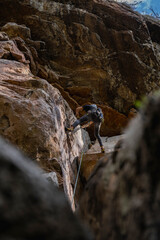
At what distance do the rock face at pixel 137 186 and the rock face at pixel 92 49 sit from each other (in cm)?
1229

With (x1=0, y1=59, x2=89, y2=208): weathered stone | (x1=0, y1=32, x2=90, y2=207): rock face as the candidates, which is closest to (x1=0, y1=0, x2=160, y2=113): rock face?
(x1=0, y1=32, x2=90, y2=207): rock face

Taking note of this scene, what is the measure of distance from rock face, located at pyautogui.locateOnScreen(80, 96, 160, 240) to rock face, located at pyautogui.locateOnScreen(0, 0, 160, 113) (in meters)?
12.3

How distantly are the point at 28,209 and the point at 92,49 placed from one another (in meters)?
13.7

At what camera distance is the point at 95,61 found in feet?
45.7

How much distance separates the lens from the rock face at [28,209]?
3.67ft

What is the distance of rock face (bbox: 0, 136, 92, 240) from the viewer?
3.67ft

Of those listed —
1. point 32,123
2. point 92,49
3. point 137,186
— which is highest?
point 137,186

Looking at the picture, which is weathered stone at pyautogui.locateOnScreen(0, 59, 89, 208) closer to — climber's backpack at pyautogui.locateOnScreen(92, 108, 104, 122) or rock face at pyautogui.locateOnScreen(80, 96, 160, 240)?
climber's backpack at pyautogui.locateOnScreen(92, 108, 104, 122)

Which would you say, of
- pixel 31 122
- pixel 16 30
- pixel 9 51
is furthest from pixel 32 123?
pixel 16 30

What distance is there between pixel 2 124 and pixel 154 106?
492 centimetres

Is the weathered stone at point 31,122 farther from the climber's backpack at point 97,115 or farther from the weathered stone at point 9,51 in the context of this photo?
the weathered stone at point 9,51

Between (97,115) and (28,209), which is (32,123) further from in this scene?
(28,209)

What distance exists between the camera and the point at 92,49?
45.4ft

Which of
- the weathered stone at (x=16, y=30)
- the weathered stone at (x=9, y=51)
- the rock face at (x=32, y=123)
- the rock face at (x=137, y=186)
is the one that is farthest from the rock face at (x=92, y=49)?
the rock face at (x=137, y=186)
